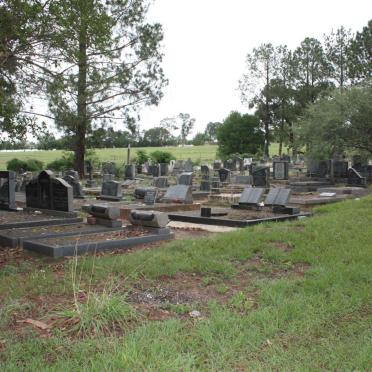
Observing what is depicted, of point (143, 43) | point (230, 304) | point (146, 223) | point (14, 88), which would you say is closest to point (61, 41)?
point (14, 88)

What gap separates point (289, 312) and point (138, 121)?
1079 inches

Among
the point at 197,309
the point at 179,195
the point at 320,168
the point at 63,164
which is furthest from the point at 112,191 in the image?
the point at 63,164

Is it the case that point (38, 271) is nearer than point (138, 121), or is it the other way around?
point (38, 271)

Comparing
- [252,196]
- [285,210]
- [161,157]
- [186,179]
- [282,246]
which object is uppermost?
[161,157]

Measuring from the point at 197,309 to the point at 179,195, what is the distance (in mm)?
11910

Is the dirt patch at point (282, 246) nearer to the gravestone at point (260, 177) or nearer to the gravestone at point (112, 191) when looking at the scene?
the gravestone at point (112, 191)

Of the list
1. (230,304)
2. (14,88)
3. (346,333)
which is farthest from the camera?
(14,88)

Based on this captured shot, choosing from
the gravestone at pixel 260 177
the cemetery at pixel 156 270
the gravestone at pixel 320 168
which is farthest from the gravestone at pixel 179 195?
the gravestone at pixel 320 168

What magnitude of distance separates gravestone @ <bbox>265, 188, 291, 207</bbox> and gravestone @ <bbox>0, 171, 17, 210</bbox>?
A: 732 cm

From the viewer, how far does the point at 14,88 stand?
10.8 metres

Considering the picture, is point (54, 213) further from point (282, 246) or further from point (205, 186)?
point (205, 186)

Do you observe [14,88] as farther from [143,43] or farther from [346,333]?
[143,43]

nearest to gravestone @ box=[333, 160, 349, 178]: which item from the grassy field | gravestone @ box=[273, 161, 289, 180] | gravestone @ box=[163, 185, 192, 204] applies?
gravestone @ box=[273, 161, 289, 180]

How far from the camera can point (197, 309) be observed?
545cm
